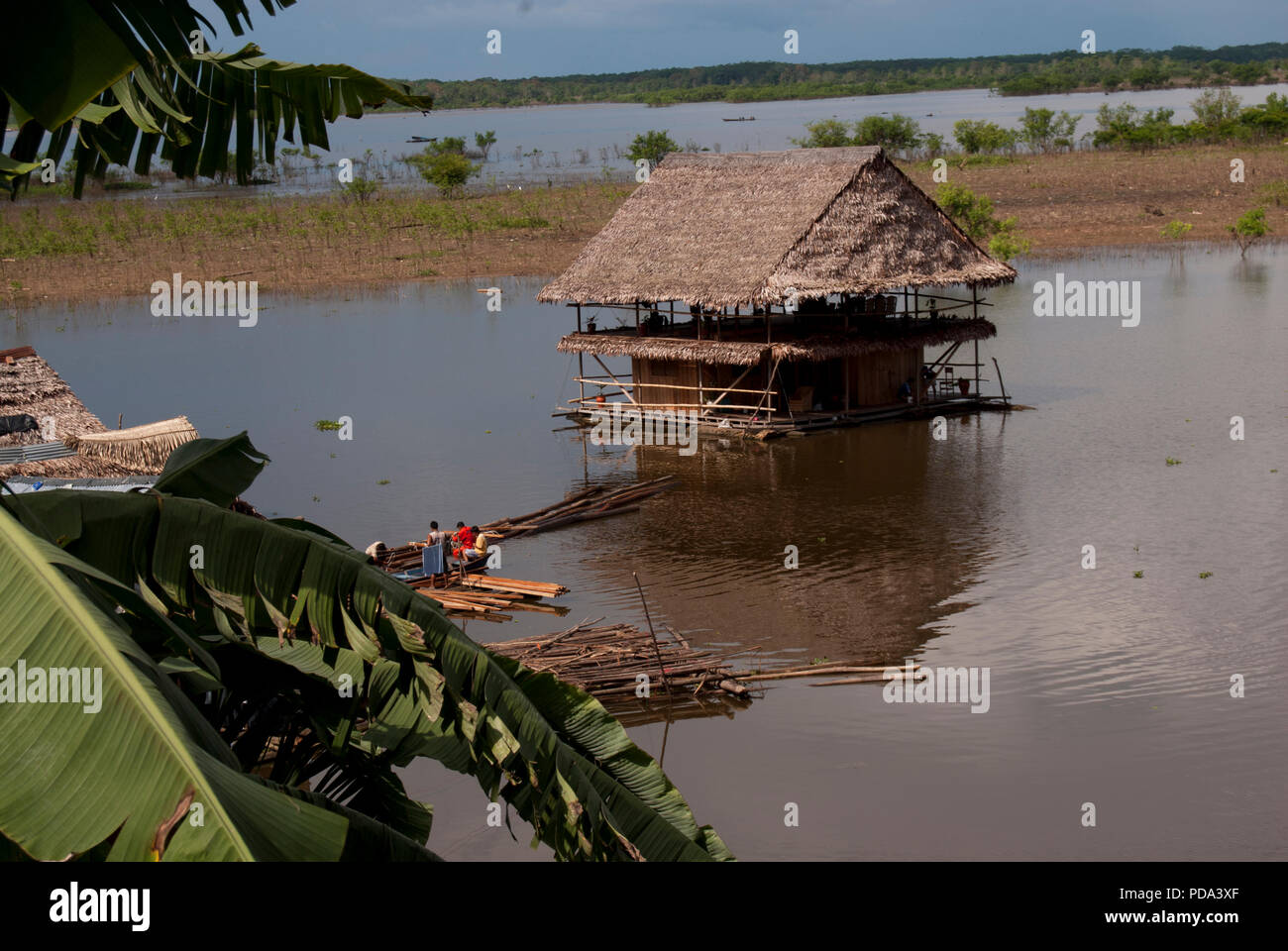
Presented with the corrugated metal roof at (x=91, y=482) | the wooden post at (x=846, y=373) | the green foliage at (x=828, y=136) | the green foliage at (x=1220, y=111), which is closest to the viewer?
the corrugated metal roof at (x=91, y=482)

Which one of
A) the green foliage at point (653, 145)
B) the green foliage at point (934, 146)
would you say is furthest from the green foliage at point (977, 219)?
the green foliage at point (653, 145)

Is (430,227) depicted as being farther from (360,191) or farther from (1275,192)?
(1275,192)

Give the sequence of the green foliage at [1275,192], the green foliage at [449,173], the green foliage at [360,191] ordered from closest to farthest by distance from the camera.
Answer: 1. the green foliage at [1275,192]
2. the green foliage at [360,191]
3. the green foliage at [449,173]

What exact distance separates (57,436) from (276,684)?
1390 centimetres

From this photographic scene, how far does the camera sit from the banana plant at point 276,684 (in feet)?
10.5

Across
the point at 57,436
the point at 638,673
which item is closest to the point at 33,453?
the point at 57,436

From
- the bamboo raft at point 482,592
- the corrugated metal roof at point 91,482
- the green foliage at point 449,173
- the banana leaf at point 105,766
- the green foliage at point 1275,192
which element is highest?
the green foliage at point 449,173

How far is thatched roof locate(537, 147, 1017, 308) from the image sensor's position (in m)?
23.2

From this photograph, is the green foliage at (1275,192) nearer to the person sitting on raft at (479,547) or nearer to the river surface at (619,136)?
the river surface at (619,136)

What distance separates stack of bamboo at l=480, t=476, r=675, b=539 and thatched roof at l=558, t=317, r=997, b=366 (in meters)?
3.40

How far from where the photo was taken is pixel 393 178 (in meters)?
70.5

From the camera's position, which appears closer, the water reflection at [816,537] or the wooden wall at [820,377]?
the water reflection at [816,537]

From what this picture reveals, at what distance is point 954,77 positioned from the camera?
559 feet

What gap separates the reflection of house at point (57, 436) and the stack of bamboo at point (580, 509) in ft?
13.9
